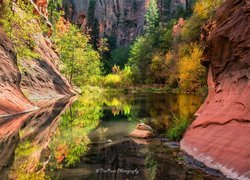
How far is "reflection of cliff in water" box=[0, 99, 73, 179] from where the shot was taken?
10834 mm

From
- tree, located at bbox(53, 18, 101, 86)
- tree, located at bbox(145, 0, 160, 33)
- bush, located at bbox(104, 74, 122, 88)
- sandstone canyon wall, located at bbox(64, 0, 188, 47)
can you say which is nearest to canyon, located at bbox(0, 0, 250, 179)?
tree, located at bbox(53, 18, 101, 86)

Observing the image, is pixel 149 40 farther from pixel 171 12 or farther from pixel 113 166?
pixel 113 166

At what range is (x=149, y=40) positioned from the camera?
86.1 metres

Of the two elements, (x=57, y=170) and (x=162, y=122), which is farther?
(x=162, y=122)

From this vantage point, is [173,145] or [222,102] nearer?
[222,102]

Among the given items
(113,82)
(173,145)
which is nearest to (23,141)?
(173,145)

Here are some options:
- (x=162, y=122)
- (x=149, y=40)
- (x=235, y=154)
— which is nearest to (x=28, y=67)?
(x=162, y=122)

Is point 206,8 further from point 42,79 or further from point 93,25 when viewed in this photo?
point 93,25

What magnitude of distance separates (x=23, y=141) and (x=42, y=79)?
2637cm

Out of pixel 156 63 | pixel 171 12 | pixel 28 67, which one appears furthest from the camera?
pixel 171 12

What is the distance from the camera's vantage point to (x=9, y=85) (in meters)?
26.5

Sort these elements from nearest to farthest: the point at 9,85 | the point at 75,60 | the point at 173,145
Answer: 1. the point at 173,145
2. the point at 9,85
3. the point at 75,60

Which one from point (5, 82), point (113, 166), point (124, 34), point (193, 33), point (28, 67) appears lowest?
point (113, 166)

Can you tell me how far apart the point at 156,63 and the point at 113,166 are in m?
67.5
